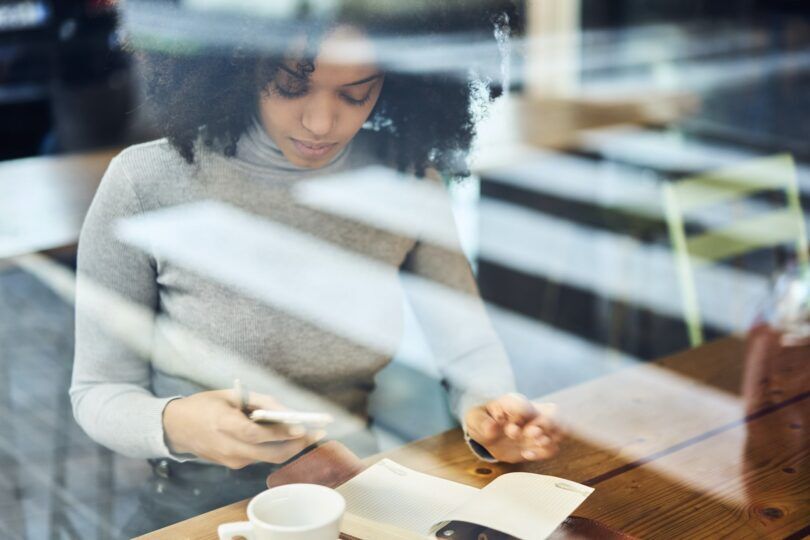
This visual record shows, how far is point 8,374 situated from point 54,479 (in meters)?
0.38

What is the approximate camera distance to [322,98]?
3.83ft

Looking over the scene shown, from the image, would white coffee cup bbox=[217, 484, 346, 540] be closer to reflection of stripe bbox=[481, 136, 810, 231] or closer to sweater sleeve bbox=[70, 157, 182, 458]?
sweater sleeve bbox=[70, 157, 182, 458]

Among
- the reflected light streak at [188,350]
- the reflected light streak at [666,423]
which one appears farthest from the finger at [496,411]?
the reflected light streak at [188,350]

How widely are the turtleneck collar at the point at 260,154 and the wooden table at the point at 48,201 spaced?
0.19 m

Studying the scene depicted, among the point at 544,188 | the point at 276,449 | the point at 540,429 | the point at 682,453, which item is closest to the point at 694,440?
the point at 682,453

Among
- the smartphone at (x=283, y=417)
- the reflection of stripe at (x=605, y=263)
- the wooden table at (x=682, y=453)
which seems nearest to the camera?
the smartphone at (x=283, y=417)

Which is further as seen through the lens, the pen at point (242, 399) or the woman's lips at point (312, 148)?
the woman's lips at point (312, 148)

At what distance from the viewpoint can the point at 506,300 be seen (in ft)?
9.82

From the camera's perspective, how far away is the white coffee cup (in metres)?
0.76

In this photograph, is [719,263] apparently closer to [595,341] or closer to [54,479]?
[595,341]

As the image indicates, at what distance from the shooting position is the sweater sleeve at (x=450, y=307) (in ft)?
4.49

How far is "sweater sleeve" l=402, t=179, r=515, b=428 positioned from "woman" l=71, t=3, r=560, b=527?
0.01 meters

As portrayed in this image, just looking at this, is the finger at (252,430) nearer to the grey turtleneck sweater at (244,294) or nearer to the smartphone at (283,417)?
the smartphone at (283,417)

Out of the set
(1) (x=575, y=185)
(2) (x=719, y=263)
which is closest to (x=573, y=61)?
(1) (x=575, y=185)
